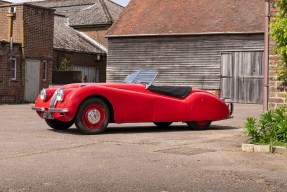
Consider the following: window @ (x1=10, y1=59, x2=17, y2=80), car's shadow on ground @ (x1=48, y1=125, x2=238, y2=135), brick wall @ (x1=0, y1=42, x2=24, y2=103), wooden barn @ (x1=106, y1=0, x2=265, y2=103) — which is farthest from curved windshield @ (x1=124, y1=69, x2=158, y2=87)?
wooden barn @ (x1=106, y1=0, x2=265, y2=103)

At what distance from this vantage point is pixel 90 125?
1038cm

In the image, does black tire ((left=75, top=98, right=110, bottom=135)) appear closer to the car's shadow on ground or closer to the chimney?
the car's shadow on ground

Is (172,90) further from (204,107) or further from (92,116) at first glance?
(92,116)

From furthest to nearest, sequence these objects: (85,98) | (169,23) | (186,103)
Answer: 1. (169,23)
2. (186,103)
3. (85,98)

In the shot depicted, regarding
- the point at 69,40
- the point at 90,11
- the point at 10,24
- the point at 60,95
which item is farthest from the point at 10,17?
the point at 90,11

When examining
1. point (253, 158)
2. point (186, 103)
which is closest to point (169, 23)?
point (186, 103)

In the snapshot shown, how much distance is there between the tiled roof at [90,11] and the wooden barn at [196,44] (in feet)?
27.4

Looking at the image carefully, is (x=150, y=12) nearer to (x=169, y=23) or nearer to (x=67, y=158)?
(x=169, y=23)

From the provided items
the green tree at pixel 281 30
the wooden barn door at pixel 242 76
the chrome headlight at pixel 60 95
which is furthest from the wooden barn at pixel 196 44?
the chrome headlight at pixel 60 95

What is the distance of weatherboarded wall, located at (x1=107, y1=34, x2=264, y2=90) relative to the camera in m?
28.4

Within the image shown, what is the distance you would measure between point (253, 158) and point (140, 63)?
24622 millimetres

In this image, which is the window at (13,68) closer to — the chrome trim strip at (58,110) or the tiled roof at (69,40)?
the tiled roof at (69,40)

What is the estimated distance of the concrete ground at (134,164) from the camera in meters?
5.55

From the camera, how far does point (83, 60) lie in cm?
3575
